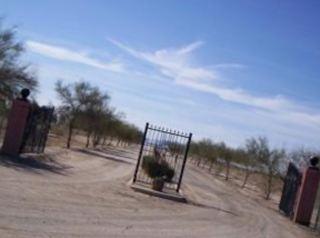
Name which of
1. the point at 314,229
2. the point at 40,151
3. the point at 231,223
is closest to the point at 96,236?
the point at 231,223

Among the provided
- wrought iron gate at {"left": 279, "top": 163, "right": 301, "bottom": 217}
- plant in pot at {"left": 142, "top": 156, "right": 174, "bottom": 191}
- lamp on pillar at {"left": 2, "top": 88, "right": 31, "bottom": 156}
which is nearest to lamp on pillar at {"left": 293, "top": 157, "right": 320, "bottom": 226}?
wrought iron gate at {"left": 279, "top": 163, "right": 301, "bottom": 217}

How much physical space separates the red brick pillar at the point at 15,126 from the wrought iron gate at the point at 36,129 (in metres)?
1.14

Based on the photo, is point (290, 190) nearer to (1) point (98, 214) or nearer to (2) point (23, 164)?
(2) point (23, 164)

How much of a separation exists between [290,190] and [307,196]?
2.40 metres

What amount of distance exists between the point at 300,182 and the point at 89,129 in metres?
42.9

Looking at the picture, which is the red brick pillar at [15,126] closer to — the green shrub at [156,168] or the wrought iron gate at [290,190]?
the green shrub at [156,168]

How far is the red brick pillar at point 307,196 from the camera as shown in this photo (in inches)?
1045

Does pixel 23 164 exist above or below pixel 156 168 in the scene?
below

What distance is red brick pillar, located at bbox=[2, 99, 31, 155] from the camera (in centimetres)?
2681

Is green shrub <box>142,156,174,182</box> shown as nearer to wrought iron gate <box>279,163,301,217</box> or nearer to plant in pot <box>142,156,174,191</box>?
plant in pot <box>142,156,174,191</box>

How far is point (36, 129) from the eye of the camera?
1229 inches

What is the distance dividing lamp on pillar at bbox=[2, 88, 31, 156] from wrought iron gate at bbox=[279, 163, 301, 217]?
1259 cm

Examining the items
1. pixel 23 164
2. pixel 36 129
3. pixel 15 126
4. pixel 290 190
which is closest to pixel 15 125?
pixel 15 126

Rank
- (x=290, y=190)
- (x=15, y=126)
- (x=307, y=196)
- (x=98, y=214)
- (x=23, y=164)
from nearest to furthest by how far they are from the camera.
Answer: (x=98, y=214)
(x=23, y=164)
(x=307, y=196)
(x=15, y=126)
(x=290, y=190)
